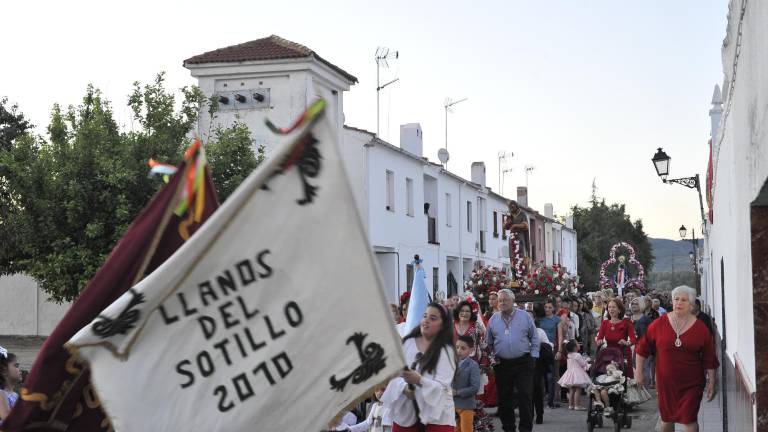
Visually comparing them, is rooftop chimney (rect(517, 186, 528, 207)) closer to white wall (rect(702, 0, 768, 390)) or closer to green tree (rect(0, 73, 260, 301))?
green tree (rect(0, 73, 260, 301))

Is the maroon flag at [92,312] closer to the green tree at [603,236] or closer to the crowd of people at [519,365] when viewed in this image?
the crowd of people at [519,365]

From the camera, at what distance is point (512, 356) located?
1208 cm

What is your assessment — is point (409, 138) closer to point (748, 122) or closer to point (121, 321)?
point (748, 122)

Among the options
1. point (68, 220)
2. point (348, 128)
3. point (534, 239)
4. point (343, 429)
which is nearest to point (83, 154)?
point (68, 220)

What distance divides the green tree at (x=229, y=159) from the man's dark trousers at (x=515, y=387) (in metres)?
11.4

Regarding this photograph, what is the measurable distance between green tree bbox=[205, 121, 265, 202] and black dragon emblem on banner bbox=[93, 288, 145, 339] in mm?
19115

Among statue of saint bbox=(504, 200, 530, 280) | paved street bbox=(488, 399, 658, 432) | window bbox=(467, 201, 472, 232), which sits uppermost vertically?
window bbox=(467, 201, 472, 232)

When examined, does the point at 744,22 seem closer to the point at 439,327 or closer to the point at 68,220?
the point at 439,327

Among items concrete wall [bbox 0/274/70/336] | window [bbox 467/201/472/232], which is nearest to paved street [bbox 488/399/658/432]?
concrete wall [bbox 0/274/70/336]

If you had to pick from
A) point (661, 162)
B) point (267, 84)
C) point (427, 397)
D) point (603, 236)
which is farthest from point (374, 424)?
point (603, 236)

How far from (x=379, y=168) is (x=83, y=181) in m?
13.6

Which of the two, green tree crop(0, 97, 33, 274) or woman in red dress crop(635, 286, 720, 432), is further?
green tree crop(0, 97, 33, 274)

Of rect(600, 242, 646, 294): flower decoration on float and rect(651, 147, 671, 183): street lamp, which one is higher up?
rect(651, 147, 671, 183): street lamp

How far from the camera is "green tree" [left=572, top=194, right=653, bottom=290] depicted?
3386 inches
